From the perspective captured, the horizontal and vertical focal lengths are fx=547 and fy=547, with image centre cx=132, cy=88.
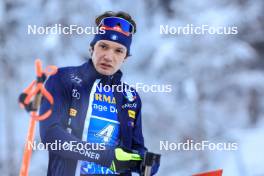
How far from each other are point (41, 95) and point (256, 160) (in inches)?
43.4

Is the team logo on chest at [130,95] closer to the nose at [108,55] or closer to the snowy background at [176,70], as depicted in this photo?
the snowy background at [176,70]

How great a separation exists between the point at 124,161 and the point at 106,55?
0.51 metres

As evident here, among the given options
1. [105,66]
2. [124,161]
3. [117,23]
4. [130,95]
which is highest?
[117,23]

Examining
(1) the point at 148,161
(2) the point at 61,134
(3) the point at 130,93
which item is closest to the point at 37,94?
(2) the point at 61,134

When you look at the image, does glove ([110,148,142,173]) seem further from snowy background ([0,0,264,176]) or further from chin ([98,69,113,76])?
chin ([98,69,113,76])

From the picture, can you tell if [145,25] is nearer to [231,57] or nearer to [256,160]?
[231,57]

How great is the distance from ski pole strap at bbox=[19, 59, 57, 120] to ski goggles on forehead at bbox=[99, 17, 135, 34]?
1.06 feet

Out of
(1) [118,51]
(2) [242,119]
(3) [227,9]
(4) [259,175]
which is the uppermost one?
(3) [227,9]

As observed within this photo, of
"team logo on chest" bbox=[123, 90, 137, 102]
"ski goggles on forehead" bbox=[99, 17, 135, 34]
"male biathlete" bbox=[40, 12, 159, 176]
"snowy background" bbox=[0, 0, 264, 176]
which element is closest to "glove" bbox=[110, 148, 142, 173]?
"male biathlete" bbox=[40, 12, 159, 176]

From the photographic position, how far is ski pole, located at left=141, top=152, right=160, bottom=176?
2562 millimetres

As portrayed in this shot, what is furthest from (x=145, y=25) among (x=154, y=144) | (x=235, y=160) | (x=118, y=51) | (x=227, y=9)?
(x=235, y=160)

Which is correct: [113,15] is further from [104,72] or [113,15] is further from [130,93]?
[130,93]

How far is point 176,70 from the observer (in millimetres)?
2693

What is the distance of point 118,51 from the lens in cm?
263
